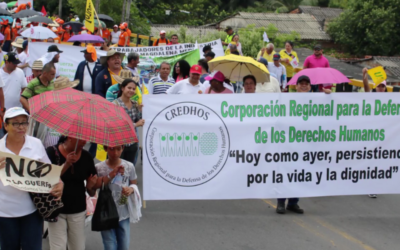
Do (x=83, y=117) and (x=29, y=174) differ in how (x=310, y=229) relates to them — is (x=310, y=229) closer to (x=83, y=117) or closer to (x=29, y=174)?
(x=83, y=117)

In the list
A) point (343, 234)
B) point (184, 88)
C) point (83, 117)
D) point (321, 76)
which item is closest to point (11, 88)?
point (184, 88)

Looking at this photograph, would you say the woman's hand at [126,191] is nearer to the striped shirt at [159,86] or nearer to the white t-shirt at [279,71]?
the striped shirt at [159,86]

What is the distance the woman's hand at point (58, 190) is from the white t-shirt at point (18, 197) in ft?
0.66

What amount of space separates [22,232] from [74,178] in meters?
0.59

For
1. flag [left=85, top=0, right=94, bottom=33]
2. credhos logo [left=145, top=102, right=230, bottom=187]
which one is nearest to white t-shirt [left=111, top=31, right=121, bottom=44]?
flag [left=85, top=0, right=94, bottom=33]

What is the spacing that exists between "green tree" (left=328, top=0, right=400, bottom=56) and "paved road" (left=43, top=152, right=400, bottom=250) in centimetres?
2637

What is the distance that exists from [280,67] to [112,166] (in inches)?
356

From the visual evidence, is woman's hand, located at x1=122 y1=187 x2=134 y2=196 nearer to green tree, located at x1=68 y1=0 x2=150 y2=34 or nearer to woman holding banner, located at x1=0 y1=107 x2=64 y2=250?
woman holding banner, located at x1=0 y1=107 x2=64 y2=250

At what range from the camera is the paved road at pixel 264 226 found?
6211mm

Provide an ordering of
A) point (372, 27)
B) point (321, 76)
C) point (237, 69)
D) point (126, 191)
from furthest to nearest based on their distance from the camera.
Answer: point (372, 27)
point (237, 69)
point (321, 76)
point (126, 191)

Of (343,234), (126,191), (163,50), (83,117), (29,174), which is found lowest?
(343,234)

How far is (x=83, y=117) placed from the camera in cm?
426

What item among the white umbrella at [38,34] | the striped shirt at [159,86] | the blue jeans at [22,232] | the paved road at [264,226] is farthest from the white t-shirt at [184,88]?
the white umbrella at [38,34]

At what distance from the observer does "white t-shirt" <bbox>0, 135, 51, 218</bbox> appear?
430cm
